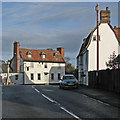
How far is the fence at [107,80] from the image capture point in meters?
19.1

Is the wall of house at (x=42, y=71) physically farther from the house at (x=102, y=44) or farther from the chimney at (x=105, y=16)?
the chimney at (x=105, y=16)

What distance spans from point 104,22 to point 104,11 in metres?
1.88

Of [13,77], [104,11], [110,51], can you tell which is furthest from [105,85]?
[13,77]

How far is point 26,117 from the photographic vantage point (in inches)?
343

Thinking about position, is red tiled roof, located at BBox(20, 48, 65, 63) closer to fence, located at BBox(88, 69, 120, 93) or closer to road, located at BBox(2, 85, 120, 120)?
fence, located at BBox(88, 69, 120, 93)

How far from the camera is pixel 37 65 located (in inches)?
2440

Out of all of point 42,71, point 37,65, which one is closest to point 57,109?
point 37,65

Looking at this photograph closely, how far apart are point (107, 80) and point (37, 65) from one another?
41.6m

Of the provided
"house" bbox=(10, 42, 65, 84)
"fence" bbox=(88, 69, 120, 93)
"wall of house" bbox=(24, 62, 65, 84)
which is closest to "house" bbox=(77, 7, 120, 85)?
"fence" bbox=(88, 69, 120, 93)

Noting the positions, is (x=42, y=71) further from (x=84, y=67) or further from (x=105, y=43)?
(x=105, y=43)

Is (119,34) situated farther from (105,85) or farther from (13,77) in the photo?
(13,77)

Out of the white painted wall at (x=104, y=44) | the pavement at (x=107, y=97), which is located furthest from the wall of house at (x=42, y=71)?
the pavement at (x=107, y=97)

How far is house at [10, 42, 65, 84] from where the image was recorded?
5994 cm

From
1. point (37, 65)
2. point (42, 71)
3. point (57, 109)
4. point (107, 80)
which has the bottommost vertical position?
point (57, 109)
